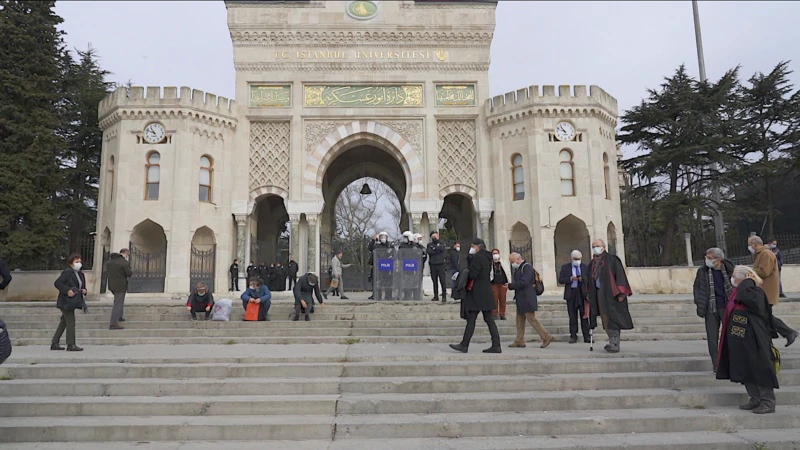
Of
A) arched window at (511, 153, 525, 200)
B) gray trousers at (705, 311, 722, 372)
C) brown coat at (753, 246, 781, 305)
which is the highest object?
arched window at (511, 153, 525, 200)

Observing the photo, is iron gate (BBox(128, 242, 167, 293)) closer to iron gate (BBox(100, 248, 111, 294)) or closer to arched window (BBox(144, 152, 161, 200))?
iron gate (BBox(100, 248, 111, 294))

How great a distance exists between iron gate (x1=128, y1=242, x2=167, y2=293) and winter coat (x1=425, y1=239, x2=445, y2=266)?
10.1m

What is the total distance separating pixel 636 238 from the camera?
89.4 ft

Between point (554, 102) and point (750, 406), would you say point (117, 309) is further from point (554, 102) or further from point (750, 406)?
point (554, 102)

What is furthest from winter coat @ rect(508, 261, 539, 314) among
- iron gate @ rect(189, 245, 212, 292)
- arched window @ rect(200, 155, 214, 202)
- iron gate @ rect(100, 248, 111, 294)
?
iron gate @ rect(100, 248, 111, 294)

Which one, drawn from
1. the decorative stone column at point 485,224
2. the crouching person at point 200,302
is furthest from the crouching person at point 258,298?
the decorative stone column at point 485,224

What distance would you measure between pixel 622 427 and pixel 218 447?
386 cm

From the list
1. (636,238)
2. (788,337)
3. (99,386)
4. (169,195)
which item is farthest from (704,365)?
(636,238)

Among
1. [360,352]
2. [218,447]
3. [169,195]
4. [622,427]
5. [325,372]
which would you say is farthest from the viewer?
[169,195]

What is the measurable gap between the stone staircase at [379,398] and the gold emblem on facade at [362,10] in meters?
15.8

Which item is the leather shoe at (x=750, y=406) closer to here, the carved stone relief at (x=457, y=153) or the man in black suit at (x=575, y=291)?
the man in black suit at (x=575, y=291)

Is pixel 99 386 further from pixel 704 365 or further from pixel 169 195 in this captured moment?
pixel 169 195

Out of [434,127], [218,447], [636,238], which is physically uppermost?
[434,127]

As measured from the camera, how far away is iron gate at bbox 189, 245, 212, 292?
59.4 feet
